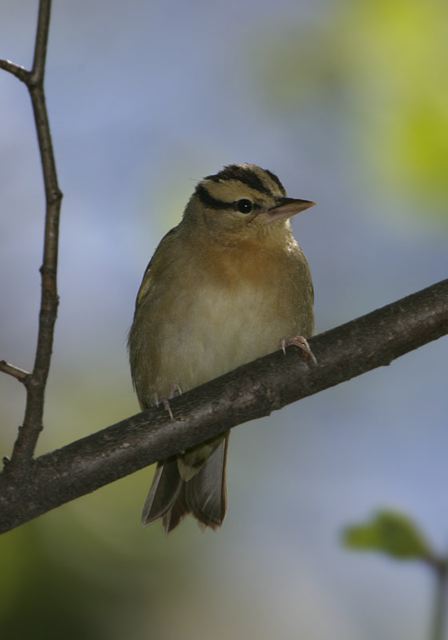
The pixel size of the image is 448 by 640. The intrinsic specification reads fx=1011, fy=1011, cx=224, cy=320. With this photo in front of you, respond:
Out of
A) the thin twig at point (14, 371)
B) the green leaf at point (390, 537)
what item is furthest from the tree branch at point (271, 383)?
the green leaf at point (390, 537)

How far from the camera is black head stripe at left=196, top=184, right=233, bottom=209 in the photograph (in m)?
6.58

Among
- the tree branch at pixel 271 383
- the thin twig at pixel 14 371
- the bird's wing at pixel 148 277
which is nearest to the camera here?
the thin twig at pixel 14 371

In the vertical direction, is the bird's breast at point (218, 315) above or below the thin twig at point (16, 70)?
above

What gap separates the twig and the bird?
→ 1.96 m

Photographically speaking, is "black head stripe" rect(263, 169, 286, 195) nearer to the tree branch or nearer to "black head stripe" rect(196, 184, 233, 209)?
"black head stripe" rect(196, 184, 233, 209)

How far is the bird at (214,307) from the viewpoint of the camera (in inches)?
237

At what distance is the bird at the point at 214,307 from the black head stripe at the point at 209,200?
0.02 meters

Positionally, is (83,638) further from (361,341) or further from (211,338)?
(361,341)

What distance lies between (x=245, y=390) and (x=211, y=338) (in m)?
1.42

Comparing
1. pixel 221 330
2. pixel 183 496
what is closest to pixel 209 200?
pixel 221 330

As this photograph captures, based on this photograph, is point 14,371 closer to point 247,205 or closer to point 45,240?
point 45,240

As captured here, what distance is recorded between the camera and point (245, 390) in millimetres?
4586

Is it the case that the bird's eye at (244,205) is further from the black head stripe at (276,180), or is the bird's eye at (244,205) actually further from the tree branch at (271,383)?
the tree branch at (271,383)

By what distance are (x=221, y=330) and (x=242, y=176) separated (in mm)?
1172
